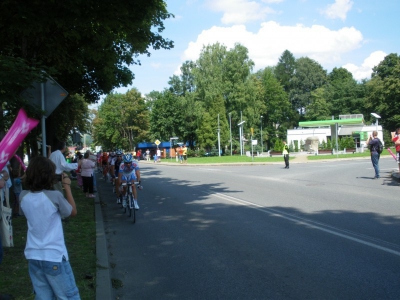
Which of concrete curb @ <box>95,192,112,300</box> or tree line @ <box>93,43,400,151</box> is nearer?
concrete curb @ <box>95,192,112,300</box>

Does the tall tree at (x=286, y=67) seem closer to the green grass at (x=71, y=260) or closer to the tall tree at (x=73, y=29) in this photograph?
the tall tree at (x=73, y=29)

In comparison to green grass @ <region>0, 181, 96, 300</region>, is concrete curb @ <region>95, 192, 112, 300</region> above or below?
Answer: below

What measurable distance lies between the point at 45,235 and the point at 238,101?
71156mm

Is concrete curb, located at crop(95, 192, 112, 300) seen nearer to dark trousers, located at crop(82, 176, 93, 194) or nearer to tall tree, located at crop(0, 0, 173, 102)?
tall tree, located at crop(0, 0, 173, 102)

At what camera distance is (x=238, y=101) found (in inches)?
2913

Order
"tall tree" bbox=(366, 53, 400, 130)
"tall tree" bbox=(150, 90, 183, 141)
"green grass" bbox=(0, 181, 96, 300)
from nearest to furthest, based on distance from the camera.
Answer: "green grass" bbox=(0, 181, 96, 300), "tall tree" bbox=(366, 53, 400, 130), "tall tree" bbox=(150, 90, 183, 141)

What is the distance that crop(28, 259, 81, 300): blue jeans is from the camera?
3639 millimetres

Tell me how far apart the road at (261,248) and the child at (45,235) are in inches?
78.6

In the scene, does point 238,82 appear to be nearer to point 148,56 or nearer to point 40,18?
point 148,56

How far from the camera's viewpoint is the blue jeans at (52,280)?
143 inches

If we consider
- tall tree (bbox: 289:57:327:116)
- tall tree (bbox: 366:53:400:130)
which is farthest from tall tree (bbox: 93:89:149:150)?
tall tree (bbox: 366:53:400:130)

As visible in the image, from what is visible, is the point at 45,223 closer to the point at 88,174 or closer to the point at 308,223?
the point at 308,223

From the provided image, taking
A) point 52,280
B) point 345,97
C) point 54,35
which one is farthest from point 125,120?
point 52,280

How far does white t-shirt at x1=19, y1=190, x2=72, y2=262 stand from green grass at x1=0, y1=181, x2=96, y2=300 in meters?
1.75
